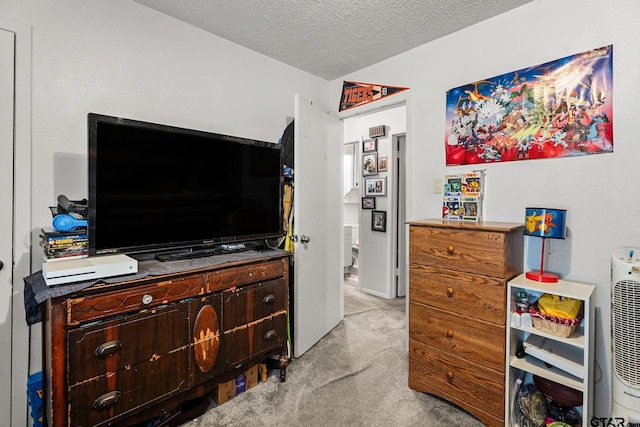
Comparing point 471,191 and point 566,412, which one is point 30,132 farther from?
point 566,412

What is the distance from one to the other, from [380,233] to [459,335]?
Result: 225 centimetres

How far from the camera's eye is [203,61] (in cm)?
230

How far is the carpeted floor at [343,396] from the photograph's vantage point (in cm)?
177

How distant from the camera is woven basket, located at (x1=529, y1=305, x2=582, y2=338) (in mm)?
1552

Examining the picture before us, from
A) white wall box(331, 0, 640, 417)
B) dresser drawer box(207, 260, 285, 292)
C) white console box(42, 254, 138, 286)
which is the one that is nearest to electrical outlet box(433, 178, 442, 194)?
white wall box(331, 0, 640, 417)

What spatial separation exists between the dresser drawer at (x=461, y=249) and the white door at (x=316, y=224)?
863 mm

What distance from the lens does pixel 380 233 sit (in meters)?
4.05

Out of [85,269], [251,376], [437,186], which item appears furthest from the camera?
[437,186]

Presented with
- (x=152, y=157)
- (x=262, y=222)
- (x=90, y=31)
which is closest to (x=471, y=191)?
(x=262, y=222)

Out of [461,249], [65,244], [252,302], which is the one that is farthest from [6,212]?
[461,249]

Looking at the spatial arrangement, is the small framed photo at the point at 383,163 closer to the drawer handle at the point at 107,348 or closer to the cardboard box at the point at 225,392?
the cardboard box at the point at 225,392

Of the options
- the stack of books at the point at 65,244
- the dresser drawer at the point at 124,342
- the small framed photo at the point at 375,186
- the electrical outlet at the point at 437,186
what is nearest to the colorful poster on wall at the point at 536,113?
the electrical outlet at the point at 437,186

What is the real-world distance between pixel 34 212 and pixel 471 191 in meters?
2.74

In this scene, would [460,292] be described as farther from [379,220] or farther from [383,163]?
[383,163]
